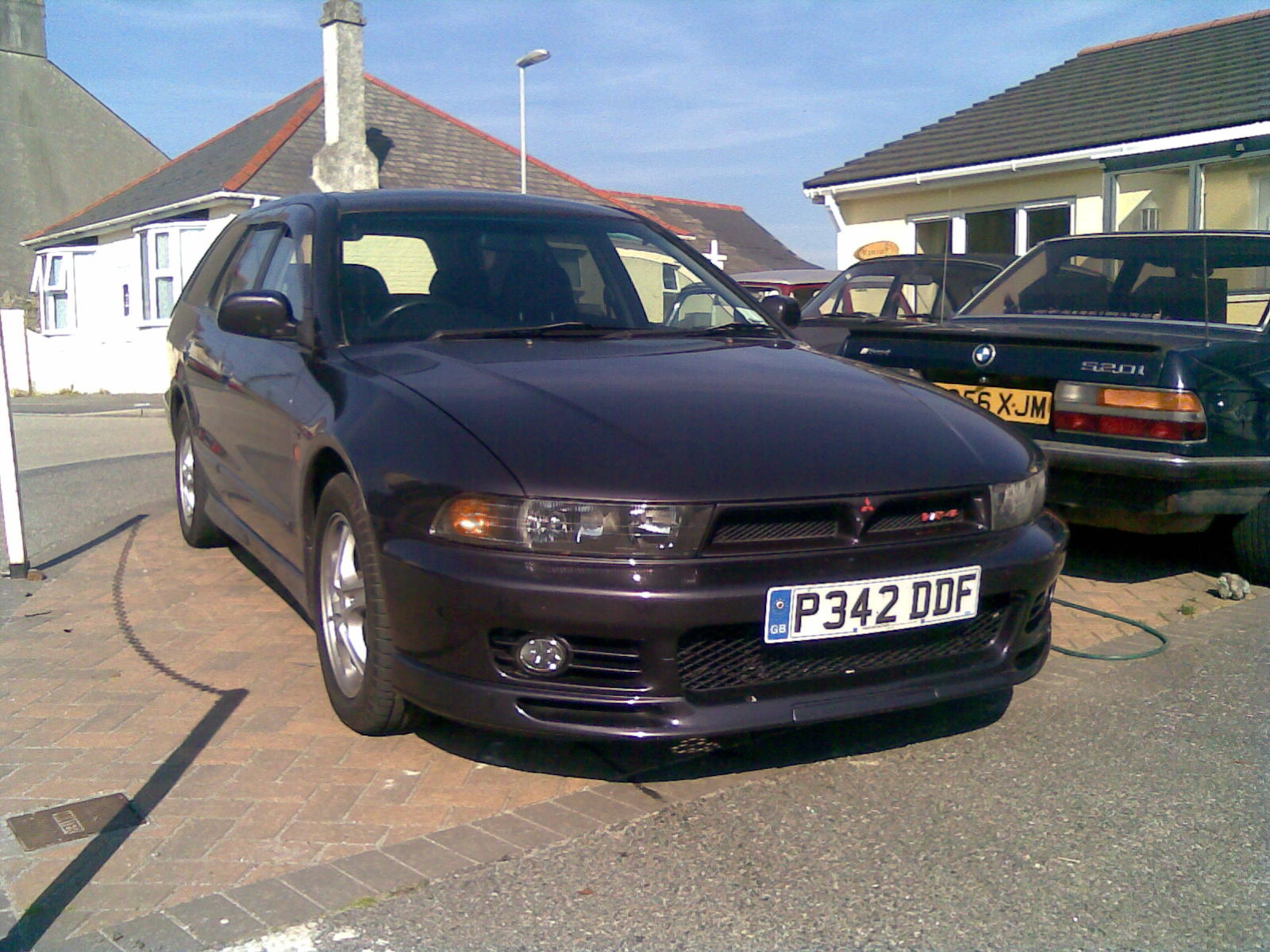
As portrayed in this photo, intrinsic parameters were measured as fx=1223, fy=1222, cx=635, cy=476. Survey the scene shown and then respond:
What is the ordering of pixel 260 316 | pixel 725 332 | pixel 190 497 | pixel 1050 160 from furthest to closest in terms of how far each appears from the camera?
1. pixel 1050 160
2. pixel 190 497
3. pixel 725 332
4. pixel 260 316

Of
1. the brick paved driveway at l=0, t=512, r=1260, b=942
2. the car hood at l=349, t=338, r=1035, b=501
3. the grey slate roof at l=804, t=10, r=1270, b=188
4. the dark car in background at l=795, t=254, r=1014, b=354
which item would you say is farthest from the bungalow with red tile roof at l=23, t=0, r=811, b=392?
the car hood at l=349, t=338, r=1035, b=501

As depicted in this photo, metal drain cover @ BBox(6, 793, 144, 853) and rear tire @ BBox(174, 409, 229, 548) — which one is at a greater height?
rear tire @ BBox(174, 409, 229, 548)

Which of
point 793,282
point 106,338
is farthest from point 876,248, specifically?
point 106,338

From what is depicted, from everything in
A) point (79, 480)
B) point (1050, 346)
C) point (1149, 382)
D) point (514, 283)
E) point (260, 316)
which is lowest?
point (79, 480)

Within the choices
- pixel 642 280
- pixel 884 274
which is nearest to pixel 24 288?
pixel 884 274

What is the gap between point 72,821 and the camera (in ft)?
9.78

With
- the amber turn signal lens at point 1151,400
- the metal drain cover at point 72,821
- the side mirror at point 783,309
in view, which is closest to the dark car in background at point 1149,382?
the amber turn signal lens at point 1151,400

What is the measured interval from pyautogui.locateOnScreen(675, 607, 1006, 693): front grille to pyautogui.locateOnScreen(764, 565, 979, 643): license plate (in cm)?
3

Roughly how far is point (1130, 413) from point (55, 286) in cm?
2497

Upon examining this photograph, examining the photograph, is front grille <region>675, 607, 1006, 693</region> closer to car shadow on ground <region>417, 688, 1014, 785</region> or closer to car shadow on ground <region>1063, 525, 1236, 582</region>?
car shadow on ground <region>417, 688, 1014, 785</region>

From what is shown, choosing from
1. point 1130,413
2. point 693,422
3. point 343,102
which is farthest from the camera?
point 343,102

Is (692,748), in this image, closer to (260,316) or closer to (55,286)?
(260,316)

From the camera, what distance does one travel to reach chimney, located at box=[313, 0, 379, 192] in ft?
66.9

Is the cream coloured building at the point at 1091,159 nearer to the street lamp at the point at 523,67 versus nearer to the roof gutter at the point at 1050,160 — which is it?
the roof gutter at the point at 1050,160
